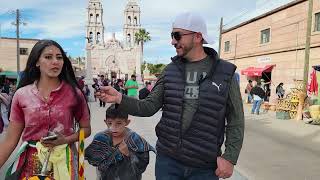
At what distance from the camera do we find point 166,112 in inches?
113

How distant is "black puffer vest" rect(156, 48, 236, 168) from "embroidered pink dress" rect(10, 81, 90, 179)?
70cm

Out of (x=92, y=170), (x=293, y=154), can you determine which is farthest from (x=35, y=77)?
(x=293, y=154)

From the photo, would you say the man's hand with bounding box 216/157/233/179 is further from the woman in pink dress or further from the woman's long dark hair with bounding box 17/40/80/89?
the woman's long dark hair with bounding box 17/40/80/89

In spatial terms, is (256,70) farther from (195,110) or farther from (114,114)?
(195,110)

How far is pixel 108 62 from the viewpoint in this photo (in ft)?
384

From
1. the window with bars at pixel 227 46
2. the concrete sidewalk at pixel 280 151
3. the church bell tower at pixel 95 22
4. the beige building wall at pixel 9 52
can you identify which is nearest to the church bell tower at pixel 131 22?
the church bell tower at pixel 95 22

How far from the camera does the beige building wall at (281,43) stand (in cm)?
2214

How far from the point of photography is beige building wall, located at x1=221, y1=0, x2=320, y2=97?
22.1m

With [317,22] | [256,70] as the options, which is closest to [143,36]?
[256,70]

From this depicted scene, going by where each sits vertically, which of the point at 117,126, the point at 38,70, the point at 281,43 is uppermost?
the point at 281,43

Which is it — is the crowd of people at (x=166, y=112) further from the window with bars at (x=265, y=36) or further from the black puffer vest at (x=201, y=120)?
the window with bars at (x=265, y=36)

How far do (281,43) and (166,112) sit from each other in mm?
23580

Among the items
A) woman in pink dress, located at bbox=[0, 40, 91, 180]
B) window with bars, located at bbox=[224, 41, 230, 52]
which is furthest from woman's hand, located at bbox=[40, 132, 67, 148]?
window with bars, located at bbox=[224, 41, 230, 52]

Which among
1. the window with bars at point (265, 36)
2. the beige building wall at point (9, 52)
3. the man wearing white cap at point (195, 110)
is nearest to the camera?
the man wearing white cap at point (195, 110)
